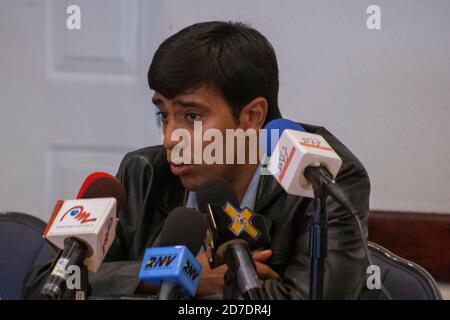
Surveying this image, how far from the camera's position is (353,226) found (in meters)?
1.58

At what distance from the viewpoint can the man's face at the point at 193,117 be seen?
5.57 ft

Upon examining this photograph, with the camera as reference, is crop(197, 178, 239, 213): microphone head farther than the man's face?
No

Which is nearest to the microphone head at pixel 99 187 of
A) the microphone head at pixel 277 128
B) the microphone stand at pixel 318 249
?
the microphone head at pixel 277 128

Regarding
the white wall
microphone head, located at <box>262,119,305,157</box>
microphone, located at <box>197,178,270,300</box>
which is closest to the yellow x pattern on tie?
microphone, located at <box>197,178,270,300</box>

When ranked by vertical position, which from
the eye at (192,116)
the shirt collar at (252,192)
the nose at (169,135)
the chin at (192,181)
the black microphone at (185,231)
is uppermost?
the eye at (192,116)

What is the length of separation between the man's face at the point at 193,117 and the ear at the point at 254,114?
0.05m

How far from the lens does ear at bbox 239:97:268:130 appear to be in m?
1.81

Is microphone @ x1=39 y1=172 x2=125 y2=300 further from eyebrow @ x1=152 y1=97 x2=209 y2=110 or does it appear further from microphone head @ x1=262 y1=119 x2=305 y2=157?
eyebrow @ x1=152 y1=97 x2=209 y2=110

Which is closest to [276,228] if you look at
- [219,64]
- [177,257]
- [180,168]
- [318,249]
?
[180,168]

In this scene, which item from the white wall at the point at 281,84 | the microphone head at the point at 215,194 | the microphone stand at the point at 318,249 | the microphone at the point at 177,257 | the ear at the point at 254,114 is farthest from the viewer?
the white wall at the point at 281,84

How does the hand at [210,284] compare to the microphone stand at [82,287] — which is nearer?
the microphone stand at [82,287]

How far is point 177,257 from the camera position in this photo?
1051 mm

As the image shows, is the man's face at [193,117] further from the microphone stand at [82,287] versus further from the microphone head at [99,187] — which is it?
the microphone stand at [82,287]

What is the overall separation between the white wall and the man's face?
3.37 feet
